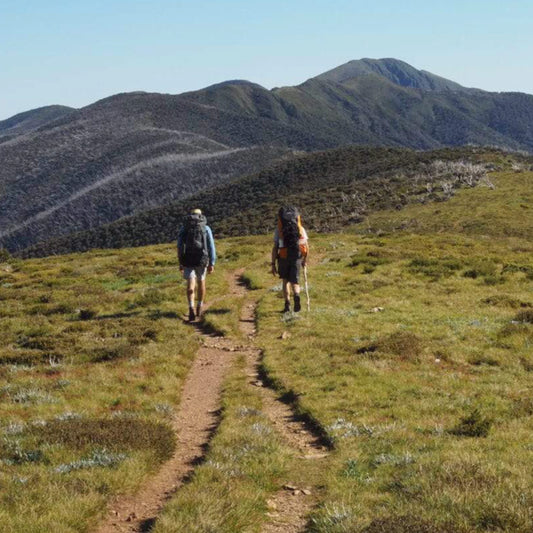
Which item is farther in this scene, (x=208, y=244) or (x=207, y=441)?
(x=208, y=244)

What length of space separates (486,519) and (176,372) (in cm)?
949

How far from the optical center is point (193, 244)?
20297mm

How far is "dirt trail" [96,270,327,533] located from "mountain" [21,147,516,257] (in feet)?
206

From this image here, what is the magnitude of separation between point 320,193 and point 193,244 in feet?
298

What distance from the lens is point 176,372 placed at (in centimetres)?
1475

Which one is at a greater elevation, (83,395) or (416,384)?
(83,395)

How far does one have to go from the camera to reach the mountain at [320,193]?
87312 millimetres

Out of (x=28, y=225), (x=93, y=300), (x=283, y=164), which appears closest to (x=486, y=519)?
(x=93, y=300)

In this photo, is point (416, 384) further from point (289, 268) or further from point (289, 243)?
point (289, 243)

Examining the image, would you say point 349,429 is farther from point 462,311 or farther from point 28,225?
point 28,225

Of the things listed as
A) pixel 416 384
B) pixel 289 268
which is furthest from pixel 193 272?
pixel 416 384

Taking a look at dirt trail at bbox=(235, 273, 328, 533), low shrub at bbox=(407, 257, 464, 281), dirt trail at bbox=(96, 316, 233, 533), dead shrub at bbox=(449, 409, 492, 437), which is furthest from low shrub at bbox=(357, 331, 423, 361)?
low shrub at bbox=(407, 257, 464, 281)

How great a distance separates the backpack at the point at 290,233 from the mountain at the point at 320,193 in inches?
2305

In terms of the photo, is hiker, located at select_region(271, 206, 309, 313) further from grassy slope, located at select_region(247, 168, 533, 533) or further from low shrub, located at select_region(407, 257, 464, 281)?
low shrub, located at select_region(407, 257, 464, 281)
